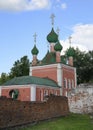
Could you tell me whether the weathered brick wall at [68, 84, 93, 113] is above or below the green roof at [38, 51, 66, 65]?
below

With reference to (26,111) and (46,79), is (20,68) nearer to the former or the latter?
(46,79)

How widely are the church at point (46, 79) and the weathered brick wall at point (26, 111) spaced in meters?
8.96

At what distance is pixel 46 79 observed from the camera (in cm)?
4097

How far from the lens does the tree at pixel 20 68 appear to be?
58.2 meters

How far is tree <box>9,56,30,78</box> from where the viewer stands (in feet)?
191

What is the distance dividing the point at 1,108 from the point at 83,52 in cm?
4619

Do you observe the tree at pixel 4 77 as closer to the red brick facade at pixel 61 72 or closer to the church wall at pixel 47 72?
the red brick facade at pixel 61 72

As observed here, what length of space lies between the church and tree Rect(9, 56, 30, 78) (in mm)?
11434

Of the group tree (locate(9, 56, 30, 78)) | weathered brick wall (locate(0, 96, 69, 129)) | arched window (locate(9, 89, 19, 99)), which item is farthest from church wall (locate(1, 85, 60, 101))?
tree (locate(9, 56, 30, 78))

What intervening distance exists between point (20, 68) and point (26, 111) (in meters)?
40.1

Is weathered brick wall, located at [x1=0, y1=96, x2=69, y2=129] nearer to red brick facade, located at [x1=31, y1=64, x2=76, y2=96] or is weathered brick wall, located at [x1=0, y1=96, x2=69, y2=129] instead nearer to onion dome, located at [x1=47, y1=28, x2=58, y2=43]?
red brick facade, located at [x1=31, y1=64, x2=76, y2=96]

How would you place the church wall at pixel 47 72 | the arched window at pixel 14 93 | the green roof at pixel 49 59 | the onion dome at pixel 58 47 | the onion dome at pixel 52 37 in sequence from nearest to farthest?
1. the arched window at pixel 14 93
2. the church wall at pixel 47 72
3. the onion dome at pixel 58 47
4. the green roof at pixel 49 59
5. the onion dome at pixel 52 37

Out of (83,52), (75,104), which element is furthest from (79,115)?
(83,52)

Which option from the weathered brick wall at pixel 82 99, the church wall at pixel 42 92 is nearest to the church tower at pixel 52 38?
the church wall at pixel 42 92
